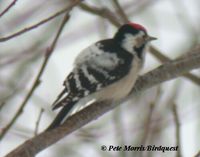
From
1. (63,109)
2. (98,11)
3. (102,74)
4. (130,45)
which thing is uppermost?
(98,11)

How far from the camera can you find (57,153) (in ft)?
11.2

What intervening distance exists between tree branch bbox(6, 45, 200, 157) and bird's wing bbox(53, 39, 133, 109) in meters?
0.10

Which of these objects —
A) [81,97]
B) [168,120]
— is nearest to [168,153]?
[168,120]

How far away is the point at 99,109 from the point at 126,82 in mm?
274

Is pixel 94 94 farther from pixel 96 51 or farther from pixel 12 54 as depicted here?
pixel 12 54

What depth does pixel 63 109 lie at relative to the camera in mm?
2322

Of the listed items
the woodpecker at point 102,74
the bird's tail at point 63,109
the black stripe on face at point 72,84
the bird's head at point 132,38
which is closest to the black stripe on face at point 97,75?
the woodpecker at point 102,74

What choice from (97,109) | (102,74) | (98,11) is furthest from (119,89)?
(98,11)

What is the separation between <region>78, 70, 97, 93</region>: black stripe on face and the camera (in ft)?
8.39

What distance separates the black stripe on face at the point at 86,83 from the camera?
2.56 metres

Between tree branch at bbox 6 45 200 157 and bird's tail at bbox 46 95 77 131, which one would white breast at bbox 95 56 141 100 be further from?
bird's tail at bbox 46 95 77 131

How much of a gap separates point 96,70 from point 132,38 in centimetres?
46

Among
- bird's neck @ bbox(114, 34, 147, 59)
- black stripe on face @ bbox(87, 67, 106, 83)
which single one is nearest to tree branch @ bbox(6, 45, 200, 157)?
black stripe on face @ bbox(87, 67, 106, 83)

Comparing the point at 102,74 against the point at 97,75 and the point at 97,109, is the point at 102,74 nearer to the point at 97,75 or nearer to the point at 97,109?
the point at 97,75
